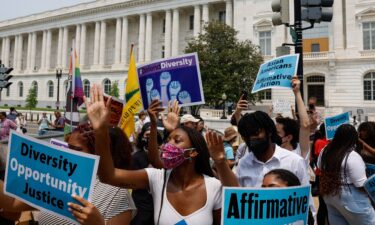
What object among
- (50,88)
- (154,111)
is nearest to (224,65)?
(154,111)

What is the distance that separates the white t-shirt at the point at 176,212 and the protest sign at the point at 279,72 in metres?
3.06

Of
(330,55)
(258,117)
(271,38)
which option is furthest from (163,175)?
(271,38)

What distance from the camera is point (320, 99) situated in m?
40.3

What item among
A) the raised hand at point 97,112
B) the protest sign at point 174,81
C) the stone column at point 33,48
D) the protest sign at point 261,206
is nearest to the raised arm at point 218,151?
the protest sign at point 261,206

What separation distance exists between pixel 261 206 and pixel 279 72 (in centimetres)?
400

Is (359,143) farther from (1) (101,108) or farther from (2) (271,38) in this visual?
(2) (271,38)

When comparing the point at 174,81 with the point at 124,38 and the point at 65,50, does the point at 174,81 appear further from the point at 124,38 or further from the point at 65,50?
the point at 65,50

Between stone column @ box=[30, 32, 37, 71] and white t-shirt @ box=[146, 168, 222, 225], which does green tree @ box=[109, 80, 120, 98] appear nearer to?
stone column @ box=[30, 32, 37, 71]

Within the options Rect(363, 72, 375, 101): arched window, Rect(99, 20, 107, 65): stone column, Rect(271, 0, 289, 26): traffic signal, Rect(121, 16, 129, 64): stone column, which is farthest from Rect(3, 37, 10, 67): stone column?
Rect(271, 0, 289, 26): traffic signal

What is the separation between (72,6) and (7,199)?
69.0m

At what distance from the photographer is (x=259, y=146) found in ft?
11.6

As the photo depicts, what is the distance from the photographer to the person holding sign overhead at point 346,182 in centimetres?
392

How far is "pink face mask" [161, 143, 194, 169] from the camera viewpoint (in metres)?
2.95

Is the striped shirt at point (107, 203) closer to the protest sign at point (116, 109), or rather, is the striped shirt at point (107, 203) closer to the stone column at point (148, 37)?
the protest sign at point (116, 109)
